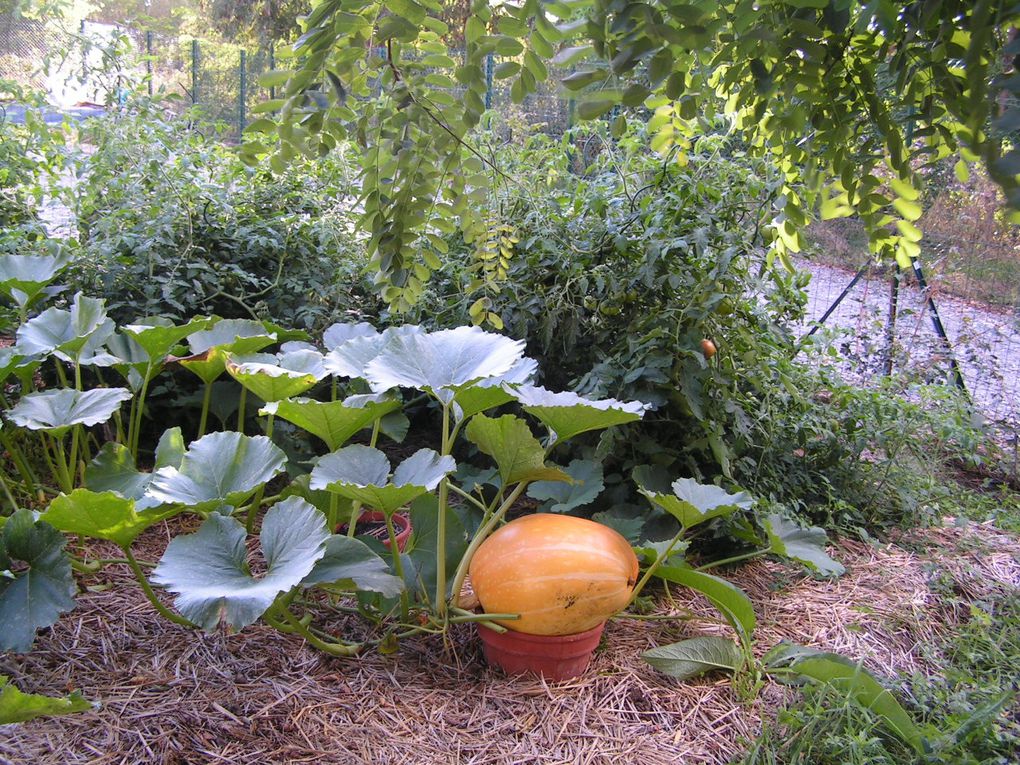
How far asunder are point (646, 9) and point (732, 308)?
1.41 meters

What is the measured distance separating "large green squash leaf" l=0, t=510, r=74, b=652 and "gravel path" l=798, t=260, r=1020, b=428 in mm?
2610

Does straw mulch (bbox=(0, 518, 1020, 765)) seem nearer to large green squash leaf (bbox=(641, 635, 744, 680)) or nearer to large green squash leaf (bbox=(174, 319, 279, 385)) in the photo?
large green squash leaf (bbox=(641, 635, 744, 680))

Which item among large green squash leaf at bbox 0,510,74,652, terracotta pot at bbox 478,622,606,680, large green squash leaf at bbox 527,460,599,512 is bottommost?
terracotta pot at bbox 478,622,606,680

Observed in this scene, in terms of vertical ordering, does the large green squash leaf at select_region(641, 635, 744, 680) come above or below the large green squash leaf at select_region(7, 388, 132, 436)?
below

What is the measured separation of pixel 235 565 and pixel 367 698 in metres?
0.33

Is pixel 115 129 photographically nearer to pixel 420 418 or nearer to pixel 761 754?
pixel 420 418

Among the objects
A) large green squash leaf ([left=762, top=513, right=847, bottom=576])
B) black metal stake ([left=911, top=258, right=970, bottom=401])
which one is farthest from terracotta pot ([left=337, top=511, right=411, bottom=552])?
black metal stake ([left=911, top=258, right=970, bottom=401])

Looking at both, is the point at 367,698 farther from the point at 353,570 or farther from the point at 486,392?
the point at 486,392

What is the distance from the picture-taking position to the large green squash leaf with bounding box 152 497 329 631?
1076mm

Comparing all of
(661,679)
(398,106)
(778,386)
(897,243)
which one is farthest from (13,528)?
(778,386)

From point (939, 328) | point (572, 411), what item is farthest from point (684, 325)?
point (939, 328)

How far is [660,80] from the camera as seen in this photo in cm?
70

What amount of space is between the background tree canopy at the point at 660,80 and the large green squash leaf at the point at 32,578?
2.32 feet

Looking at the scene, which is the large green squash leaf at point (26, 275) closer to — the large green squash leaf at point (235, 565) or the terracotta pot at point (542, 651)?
the large green squash leaf at point (235, 565)
